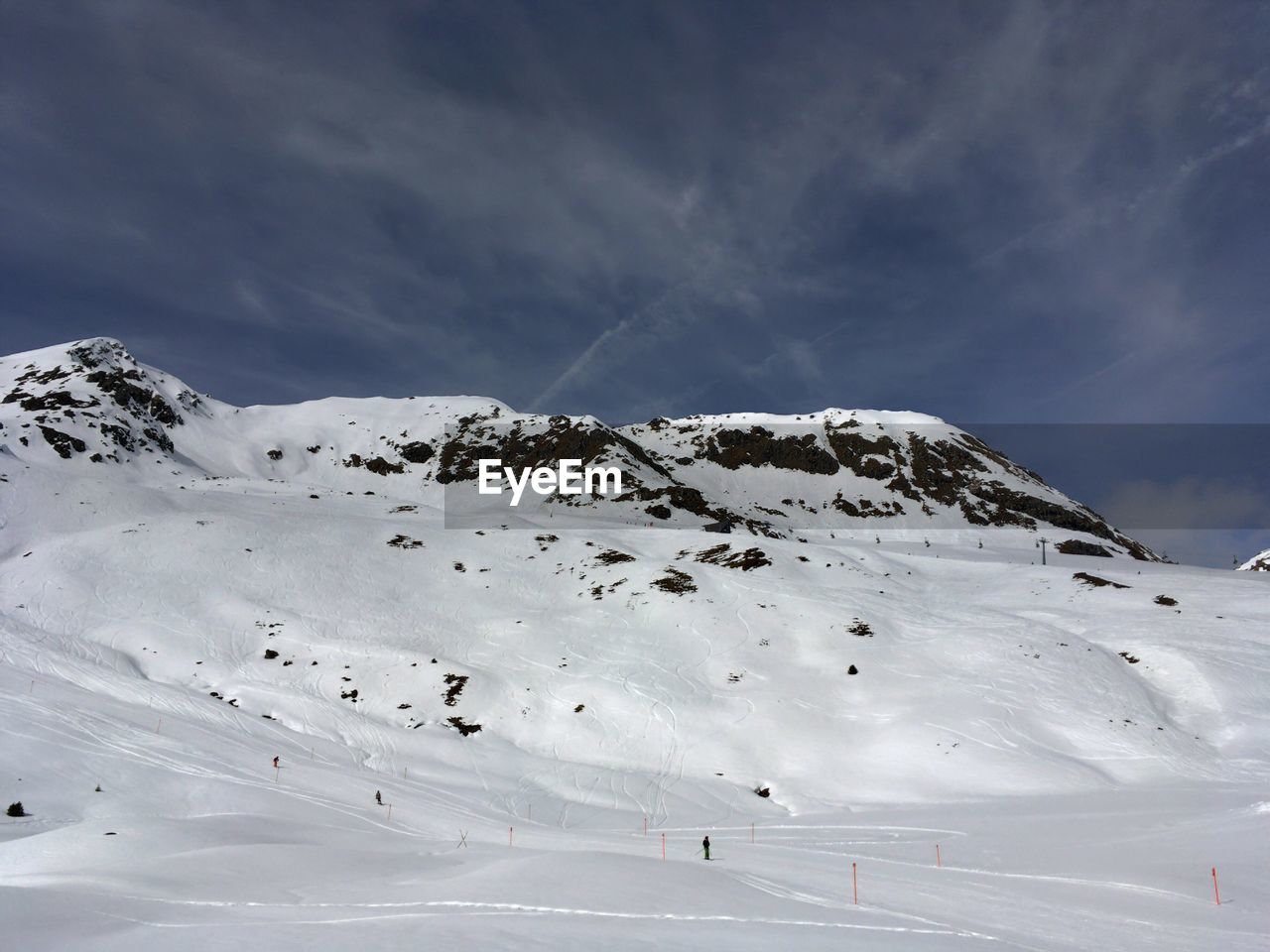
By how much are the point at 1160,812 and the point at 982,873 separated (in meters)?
10.7

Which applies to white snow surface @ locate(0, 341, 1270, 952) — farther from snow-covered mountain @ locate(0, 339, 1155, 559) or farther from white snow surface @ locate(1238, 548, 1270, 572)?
white snow surface @ locate(1238, 548, 1270, 572)

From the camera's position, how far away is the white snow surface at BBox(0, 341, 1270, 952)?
1216 centimetres

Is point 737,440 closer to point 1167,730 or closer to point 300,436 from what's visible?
point 300,436
